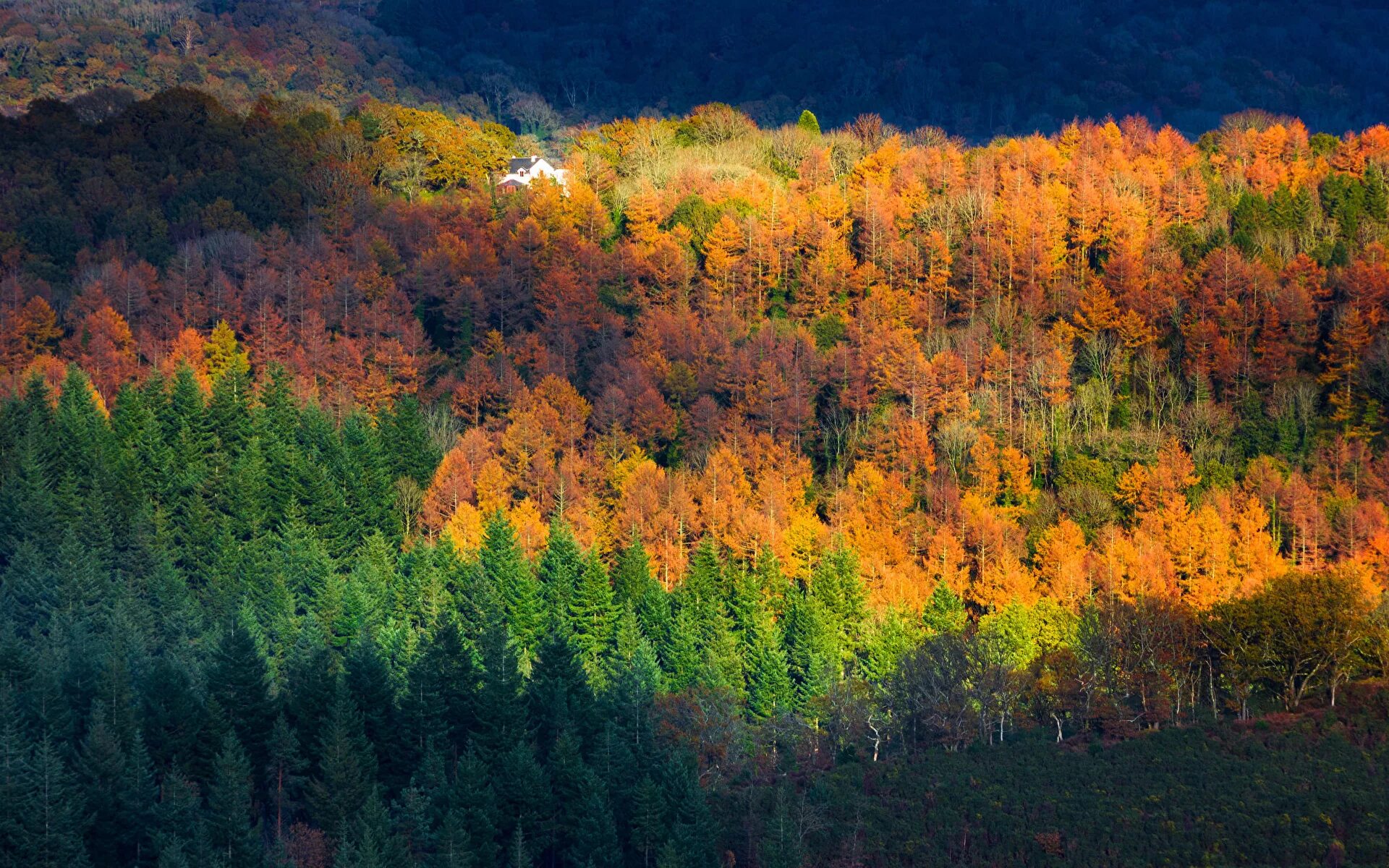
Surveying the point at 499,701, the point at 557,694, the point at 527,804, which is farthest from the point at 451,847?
the point at 557,694

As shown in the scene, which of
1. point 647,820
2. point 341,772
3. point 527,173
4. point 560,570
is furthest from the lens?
point 527,173

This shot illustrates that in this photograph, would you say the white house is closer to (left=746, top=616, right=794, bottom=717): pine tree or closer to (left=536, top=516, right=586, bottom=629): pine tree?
(left=536, top=516, right=586, bottom=629): pine tree

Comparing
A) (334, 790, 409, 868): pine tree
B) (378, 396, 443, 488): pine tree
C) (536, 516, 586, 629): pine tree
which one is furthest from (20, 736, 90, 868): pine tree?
(378, 396, 443, 488): pine tree

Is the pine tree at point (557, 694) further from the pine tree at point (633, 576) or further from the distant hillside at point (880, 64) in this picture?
the distant hillside at point (880, 64)

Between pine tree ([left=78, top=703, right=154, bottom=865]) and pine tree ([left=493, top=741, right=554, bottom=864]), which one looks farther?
pine tree ([left=493, top=741, right=554, bottom=864])

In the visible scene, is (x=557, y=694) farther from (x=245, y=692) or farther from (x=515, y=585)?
(x=515, y=585)

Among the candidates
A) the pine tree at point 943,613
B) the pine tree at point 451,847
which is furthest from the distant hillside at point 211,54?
the pine tree at point 451,847
